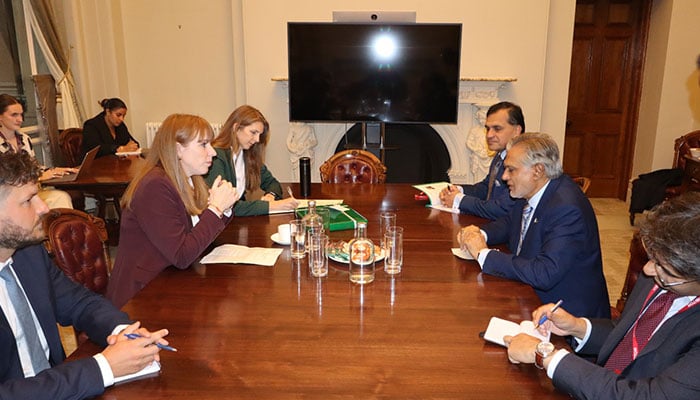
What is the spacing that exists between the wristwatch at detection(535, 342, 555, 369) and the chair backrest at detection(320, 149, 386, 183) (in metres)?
2.39

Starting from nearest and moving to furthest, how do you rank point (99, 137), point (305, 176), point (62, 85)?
point (305, 176)
point (99, 137)
point (62, 85)

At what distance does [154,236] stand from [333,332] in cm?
85

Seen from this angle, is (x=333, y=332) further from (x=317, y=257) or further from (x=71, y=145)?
(x=71, y=145)

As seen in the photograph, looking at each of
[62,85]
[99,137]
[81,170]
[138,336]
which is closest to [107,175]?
[81,170]

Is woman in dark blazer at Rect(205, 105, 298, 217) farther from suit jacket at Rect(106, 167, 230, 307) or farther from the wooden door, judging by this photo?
the wooden door

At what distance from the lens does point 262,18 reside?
5367 millimetres

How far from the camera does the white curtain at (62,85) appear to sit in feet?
16.5

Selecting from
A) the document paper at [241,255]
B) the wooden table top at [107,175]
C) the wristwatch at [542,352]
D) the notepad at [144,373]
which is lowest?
the wooden table top at [107,175]

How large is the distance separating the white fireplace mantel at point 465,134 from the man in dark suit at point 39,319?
4.03 m

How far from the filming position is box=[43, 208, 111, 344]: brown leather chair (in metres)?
1.99

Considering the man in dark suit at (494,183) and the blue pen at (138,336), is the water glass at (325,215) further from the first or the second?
the blue pen at (138,336)

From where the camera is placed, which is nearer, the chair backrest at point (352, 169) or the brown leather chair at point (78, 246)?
the brown leather chair at point (78, 246)

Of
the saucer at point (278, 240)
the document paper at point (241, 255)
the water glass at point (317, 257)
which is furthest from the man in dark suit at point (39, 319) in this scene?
the saucer at point (278, 240)

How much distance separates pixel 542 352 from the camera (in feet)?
4.29
